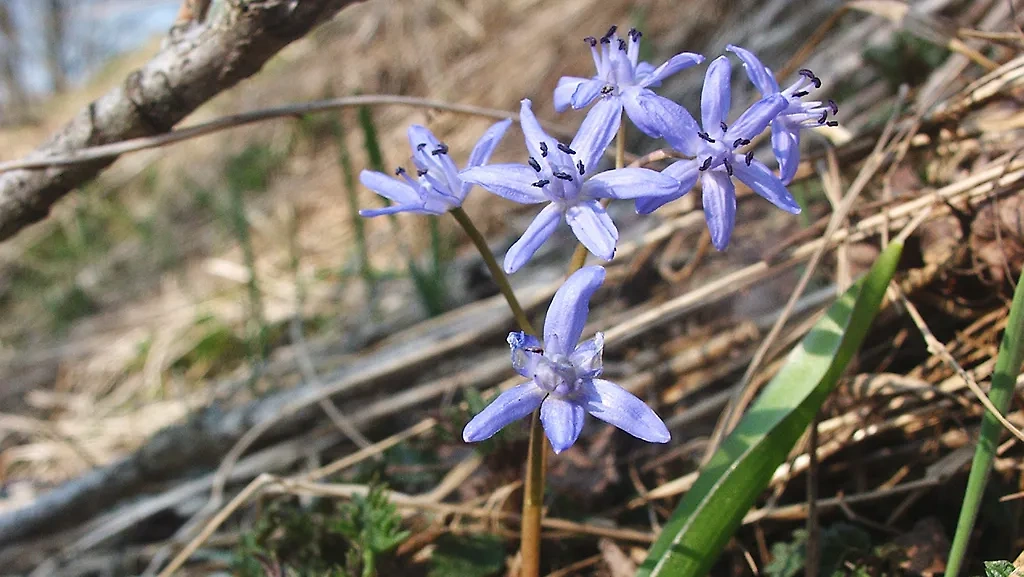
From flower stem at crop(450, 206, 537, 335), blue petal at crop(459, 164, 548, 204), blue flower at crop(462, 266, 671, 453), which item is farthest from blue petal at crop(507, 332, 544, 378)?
blue petal at crop(459, 164, 548, 204)

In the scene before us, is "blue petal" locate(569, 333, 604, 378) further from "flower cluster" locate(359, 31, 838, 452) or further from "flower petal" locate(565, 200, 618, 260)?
"flower petal" locate(565, 200, 618, 260)

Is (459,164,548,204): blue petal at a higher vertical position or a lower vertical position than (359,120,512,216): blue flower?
lower

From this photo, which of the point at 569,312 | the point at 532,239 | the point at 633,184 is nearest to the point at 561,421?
the point at 569,312

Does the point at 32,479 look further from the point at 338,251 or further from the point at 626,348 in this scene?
the point at 626,348

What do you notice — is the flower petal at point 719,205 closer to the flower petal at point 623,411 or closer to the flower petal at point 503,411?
the flower petal at point 623,411

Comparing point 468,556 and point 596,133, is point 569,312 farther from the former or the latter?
point 468,556

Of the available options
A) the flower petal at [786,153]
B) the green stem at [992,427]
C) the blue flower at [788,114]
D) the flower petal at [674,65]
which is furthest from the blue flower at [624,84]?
the green stem at [992,427]

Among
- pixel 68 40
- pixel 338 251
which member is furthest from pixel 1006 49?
pixel 68 40

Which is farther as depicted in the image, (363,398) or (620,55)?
(363,398)
